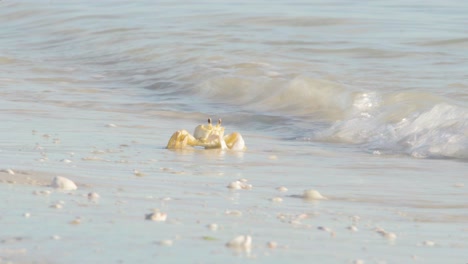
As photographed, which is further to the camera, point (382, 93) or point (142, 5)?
point (142, 5)

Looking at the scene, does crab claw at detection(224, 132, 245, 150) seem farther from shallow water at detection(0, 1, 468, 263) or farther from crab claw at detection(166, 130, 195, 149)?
crab claw at detection(166, 130, 195, 149)

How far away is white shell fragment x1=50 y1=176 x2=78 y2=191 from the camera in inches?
167

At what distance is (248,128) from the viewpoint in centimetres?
848

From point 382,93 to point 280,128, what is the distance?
5.08 feet

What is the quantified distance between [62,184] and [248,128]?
431 cm

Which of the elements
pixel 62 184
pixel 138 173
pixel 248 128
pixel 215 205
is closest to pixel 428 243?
pixel 215 205

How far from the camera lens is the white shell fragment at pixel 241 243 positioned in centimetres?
334

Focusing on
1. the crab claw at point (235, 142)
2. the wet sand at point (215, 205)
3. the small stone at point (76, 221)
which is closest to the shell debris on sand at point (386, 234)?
the wet sand at point (215, 205)

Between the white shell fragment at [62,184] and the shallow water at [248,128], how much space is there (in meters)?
0.08

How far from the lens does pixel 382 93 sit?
9594 millimetres

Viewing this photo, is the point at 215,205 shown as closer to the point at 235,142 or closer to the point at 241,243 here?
the point at 241,243

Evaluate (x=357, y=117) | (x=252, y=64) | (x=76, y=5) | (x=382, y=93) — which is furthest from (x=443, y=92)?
(x=76, y=5)

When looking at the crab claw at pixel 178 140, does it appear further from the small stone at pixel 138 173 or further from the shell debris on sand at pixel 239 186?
the shell debris on sand at pixel 239 186

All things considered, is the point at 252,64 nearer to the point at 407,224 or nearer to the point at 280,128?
the point at 280,128
